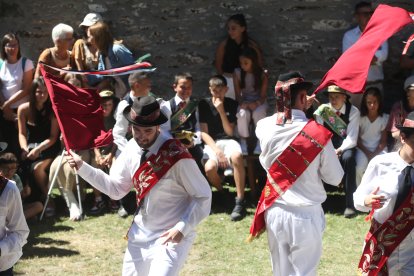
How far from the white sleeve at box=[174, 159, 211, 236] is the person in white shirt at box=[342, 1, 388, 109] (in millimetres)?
5295

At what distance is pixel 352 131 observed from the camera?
10.1m

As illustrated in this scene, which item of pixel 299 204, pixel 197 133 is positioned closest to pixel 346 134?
pixel 197 133

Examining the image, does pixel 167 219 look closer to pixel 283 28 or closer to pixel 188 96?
pixel 188 96

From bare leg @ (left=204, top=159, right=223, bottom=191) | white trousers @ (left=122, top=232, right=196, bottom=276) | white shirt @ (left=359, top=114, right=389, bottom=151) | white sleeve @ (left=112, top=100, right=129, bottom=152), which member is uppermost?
white trousers @ (left=122, top=232, right=196, bottom=276)

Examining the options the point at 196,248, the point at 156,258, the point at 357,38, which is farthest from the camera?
the point at 357,38

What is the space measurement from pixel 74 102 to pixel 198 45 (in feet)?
17.7

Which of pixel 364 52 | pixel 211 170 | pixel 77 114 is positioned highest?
pixel 364 52

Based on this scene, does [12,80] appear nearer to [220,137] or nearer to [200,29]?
[200,29]

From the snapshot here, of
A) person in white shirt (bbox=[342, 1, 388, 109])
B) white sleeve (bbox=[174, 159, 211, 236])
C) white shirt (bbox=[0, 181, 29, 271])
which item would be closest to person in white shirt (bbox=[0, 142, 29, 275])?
white shirt (bbox=[0, 181, 29, 271])

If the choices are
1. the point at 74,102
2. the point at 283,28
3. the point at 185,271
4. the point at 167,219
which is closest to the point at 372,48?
the point at 167,219

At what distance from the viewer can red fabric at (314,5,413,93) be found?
552 centimetres

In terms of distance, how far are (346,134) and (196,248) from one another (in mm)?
2576

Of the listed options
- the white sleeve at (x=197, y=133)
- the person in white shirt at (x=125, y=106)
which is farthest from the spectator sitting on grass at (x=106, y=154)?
the white sleeve at (x=197, y=133)

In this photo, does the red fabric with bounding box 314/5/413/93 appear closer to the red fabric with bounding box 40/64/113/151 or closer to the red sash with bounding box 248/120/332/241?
the red sash with bounding box 248/120/332/241
